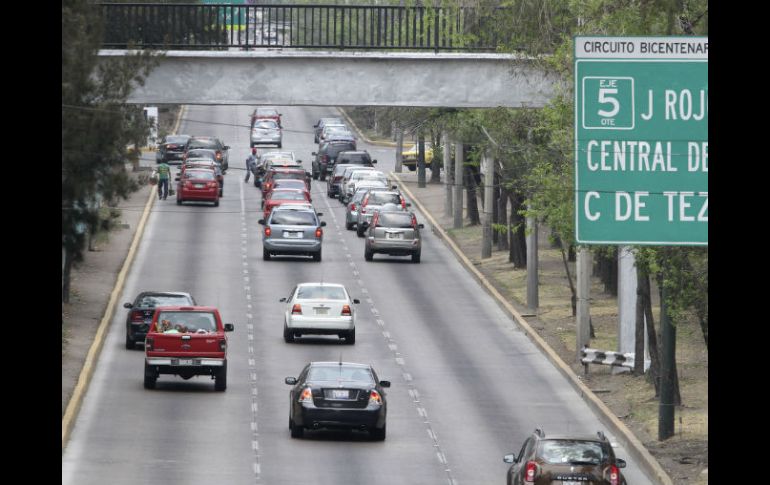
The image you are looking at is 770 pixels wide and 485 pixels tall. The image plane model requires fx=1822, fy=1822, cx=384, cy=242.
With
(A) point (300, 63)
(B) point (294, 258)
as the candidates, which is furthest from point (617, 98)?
(B) point (294, 258)

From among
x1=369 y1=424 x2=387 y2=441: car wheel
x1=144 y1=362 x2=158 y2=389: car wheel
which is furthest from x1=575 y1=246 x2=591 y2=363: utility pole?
x1=369 y1=424 x2=387 y2=441: car wheel

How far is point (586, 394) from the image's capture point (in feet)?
130

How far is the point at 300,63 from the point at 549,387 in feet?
34.6

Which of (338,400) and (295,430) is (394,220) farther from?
(338,400)

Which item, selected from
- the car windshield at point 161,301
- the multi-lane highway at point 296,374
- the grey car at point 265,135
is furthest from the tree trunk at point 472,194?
the grey car at point 265,135

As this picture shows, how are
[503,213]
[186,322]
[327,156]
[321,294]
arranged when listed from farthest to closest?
[327,156] < [503,213] < [321,294] < [186,322]

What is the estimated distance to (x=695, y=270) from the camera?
1202 inches

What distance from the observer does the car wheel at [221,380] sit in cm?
3819

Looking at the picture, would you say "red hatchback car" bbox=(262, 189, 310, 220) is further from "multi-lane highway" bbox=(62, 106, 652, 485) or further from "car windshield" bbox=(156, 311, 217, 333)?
"car windshield" bbox=(156, 311, 217, 333)

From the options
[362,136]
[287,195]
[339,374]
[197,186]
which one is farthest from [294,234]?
[362,136]

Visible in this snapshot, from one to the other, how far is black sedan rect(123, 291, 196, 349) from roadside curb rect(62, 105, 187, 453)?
3.03ft

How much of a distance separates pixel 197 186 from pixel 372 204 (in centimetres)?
1012
